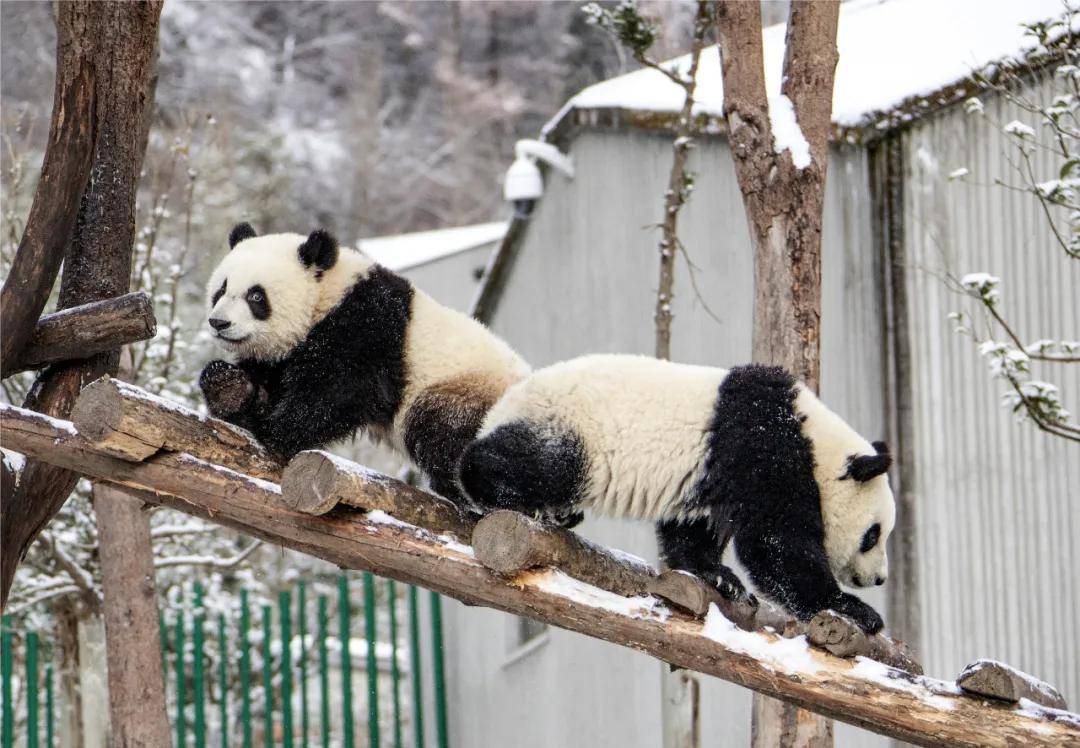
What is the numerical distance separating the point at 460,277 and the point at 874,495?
24.4 feet

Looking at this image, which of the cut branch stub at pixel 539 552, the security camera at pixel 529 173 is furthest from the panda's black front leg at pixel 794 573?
the security camera at pixel 529 173

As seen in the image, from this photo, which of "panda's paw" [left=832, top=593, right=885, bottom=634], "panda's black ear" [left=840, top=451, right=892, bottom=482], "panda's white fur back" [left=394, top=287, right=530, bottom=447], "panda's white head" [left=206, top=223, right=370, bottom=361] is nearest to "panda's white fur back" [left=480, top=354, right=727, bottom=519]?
"panda's white fur back" [left=394, top=287, right=530, bottom=447]

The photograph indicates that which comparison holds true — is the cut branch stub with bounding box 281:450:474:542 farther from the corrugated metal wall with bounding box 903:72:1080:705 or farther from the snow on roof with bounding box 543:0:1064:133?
the corrugated metal wall with bounding box 903:72:1080:705

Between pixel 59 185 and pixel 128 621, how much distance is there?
2.43 m

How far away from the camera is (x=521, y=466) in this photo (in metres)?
3.66

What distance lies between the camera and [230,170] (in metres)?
16.9

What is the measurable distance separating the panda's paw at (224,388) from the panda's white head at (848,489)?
1846mm

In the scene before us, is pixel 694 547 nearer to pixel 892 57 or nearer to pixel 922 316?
pixel 922 316

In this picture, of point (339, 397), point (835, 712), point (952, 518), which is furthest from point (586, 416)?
point (952, 518)

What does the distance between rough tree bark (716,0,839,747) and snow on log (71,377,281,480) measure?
86.2 inches

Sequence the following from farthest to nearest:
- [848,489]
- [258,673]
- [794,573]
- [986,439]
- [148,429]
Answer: [258,673], [986,439], [848,489], [794,573], [148,429]

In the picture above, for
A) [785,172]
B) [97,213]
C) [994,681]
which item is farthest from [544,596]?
[785,172]

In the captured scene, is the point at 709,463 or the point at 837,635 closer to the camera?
the point at 837,635

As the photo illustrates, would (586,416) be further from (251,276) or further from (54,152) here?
(54,152)
